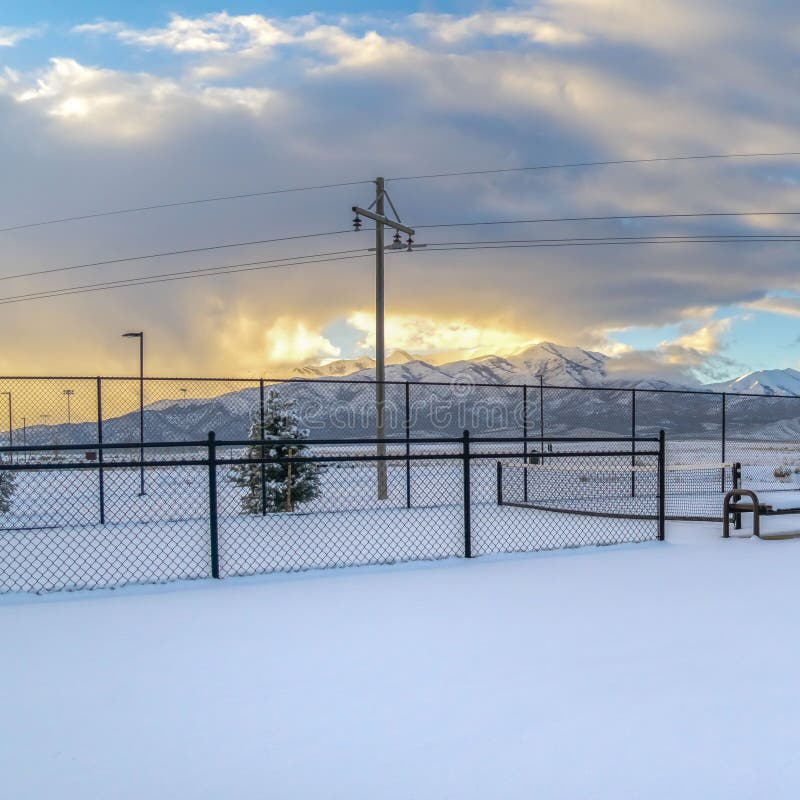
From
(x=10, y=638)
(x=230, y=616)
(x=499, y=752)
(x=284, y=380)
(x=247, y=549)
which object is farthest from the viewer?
(x=284, y=380)

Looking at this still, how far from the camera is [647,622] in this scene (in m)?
6.26

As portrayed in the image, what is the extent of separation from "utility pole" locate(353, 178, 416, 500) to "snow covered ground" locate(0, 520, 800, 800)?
10.2m

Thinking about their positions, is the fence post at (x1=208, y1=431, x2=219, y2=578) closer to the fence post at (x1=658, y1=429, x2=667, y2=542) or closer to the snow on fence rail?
the snow on fence rail

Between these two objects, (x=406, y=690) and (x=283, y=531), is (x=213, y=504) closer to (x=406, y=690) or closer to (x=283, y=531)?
(x=406, y=690)

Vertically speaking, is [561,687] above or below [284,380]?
below

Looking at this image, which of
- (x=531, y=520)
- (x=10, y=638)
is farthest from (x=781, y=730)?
(x=531, y=520)

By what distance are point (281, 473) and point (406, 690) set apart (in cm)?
1393

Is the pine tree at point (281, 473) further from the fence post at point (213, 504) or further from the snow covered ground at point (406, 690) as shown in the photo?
the snow covered ground at point (406, 690)

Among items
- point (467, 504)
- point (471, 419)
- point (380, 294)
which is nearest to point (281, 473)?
point (380, 294)

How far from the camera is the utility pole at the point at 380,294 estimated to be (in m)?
18.1

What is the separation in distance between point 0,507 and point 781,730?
63.4ft

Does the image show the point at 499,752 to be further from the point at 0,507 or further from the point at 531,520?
the point at 0,507

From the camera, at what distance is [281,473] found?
1836 cm

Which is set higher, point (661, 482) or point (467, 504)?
point (661, 482)
